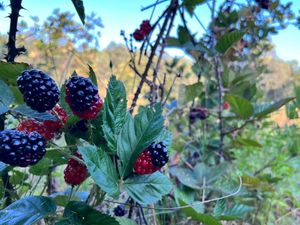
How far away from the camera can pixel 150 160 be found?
58 centimetres

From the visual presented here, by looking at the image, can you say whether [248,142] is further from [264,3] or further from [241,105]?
[264,3]

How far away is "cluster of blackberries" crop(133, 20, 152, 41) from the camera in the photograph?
1.27m

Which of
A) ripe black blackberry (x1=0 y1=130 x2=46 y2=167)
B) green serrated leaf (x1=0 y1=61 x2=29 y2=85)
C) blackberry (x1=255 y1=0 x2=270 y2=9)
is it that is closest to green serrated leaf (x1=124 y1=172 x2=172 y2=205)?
ripe black blackberry (x1=0 y1=130 x2=46 y2=167)

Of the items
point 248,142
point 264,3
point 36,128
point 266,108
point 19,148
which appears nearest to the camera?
point 19,148

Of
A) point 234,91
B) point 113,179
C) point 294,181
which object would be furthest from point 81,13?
point 294,181

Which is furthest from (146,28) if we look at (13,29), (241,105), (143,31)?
(13,29)

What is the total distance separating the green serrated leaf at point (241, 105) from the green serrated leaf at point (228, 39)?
0.54 feet

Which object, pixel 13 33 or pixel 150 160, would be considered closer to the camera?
pixel 150 160

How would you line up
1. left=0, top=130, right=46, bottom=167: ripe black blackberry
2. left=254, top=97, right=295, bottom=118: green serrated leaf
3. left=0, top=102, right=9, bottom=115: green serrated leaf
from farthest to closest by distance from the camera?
left=254, top=97, right=295, bottom=118: green serrated leaf < left=0, top=102, right=9, bottom=115: green serrated leaf < left=0, top=130, right=46, bottom=167: ripe black blackberry

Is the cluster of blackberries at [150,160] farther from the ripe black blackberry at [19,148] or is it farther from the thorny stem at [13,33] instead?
the thorny stem at [13,33]

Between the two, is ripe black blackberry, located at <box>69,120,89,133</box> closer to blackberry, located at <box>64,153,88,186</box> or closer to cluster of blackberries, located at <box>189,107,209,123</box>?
blackberry, located at <box>64,153,88,186</box>

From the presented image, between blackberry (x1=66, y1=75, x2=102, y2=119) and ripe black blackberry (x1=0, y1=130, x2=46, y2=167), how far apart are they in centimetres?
7

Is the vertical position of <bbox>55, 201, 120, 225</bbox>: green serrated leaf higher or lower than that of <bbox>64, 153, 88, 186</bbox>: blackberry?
lower

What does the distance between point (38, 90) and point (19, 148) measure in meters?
0.08
